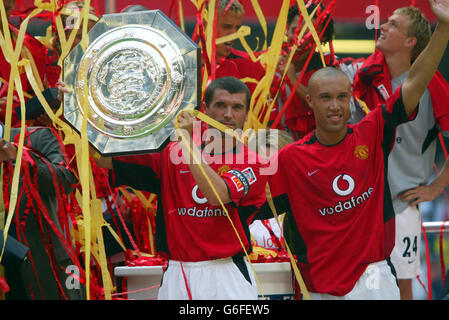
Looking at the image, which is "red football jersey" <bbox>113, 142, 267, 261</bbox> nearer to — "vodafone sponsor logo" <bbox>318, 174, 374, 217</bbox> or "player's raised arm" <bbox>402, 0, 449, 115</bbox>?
"vodafone sponsor logo" <bbox>318, 174, 374, 217</bbox>

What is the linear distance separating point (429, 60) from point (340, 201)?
0.66 m

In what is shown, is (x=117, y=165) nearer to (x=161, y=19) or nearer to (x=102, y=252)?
(x=102, y=252)

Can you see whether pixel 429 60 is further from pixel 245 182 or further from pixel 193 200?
pixel 193 200

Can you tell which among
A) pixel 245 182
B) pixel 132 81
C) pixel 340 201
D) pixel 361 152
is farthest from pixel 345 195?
pixel 132 81

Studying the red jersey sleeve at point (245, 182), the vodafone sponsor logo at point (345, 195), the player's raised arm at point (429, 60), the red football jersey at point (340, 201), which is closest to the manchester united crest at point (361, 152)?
the red football jersey at point (340, 201)

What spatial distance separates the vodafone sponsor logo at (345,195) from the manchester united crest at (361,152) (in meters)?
0.11

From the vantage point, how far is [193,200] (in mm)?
2920

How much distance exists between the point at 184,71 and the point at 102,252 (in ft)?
2.36

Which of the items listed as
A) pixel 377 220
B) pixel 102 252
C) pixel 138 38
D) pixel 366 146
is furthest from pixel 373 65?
pixel 102 252

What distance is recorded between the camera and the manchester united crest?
10.1ft

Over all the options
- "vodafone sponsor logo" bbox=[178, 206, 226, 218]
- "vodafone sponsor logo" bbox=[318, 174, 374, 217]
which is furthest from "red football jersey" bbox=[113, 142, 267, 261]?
"vodafone sponsor logo" bbox=[318, 174, 374, 217]

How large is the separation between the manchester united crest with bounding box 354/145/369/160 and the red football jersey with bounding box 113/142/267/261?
1.33 feet

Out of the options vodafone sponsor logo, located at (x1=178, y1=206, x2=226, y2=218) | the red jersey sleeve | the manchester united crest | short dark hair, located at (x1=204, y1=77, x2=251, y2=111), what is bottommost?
vodafone sponsor logo, located at (x1=178, y1=206, x2=226, y2=218)

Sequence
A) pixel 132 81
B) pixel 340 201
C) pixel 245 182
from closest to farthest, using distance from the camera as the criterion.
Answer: pixel 132 81 < pixel 245 182 < pixel 340 201
